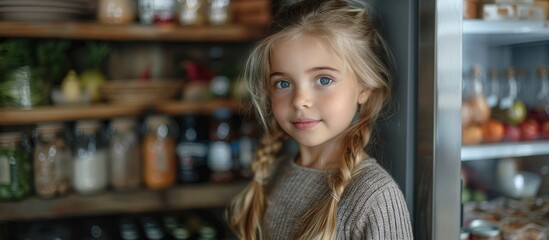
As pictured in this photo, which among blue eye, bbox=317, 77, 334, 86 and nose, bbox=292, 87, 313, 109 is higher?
blue eye, bbox=317, 77, 334, 86

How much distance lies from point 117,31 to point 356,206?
1.09 meters

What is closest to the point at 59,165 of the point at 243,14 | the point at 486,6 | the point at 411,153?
the point at 243,14

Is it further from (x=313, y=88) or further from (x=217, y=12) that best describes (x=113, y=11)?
(x=313, y=88)

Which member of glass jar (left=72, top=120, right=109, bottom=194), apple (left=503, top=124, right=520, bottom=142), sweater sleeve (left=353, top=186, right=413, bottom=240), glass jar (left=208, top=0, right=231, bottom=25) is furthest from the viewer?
glass jar (left=208, top=0, right=231, bottom=25)

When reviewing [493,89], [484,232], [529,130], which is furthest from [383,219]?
[493,89]

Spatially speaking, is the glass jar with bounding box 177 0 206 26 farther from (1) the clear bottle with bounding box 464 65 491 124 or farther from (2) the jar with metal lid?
(2) the jar with metal lid

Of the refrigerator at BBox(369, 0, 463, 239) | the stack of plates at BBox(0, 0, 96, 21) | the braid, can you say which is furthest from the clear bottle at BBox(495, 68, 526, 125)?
the stack of plates at BBox(0, 0, 96, 21)


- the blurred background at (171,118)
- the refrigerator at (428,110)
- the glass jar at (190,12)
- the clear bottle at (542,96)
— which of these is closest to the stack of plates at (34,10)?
the blurred background at (171,118)

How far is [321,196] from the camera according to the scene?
3.12 ft

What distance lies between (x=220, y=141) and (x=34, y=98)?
622mm

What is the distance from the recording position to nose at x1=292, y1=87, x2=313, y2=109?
0.90 metres

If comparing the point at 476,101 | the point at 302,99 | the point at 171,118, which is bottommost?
the point at 171,118

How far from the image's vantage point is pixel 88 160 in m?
1.67

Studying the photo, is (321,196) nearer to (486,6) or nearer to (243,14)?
(486,6)
